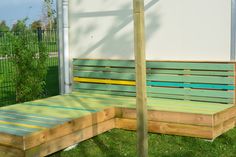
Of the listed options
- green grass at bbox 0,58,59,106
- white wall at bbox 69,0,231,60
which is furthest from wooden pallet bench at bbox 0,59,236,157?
green grass at bbox 0,58,59,106

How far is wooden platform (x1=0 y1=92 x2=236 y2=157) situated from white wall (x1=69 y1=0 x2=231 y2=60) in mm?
925

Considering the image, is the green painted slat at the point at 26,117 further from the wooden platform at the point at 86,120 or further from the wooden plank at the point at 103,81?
the wooden plank at the point at 103,81

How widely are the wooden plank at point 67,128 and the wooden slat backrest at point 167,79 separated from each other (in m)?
1.17

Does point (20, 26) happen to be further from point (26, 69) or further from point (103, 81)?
point (103, 81)

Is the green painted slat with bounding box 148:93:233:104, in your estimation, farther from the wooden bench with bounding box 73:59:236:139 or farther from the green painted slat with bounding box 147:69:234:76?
the green painted slat with bounding box 147:69:234:76

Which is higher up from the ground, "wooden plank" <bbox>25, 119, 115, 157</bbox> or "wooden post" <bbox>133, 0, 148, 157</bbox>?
"wooden post" <bbox>133, 0, 148, 157</bbox>

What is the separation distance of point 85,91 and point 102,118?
6.98 feet

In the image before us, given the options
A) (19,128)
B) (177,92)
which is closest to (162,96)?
(177,92)

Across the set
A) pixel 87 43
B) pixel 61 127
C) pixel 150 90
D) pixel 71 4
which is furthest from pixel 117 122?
pixel 71 4

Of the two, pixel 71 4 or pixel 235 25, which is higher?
pixel 71 4

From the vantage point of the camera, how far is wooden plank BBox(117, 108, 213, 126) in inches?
219

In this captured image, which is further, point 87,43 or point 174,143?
point 87,43

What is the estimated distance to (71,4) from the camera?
834 centimetres

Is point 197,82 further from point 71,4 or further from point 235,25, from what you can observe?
point 71,4
